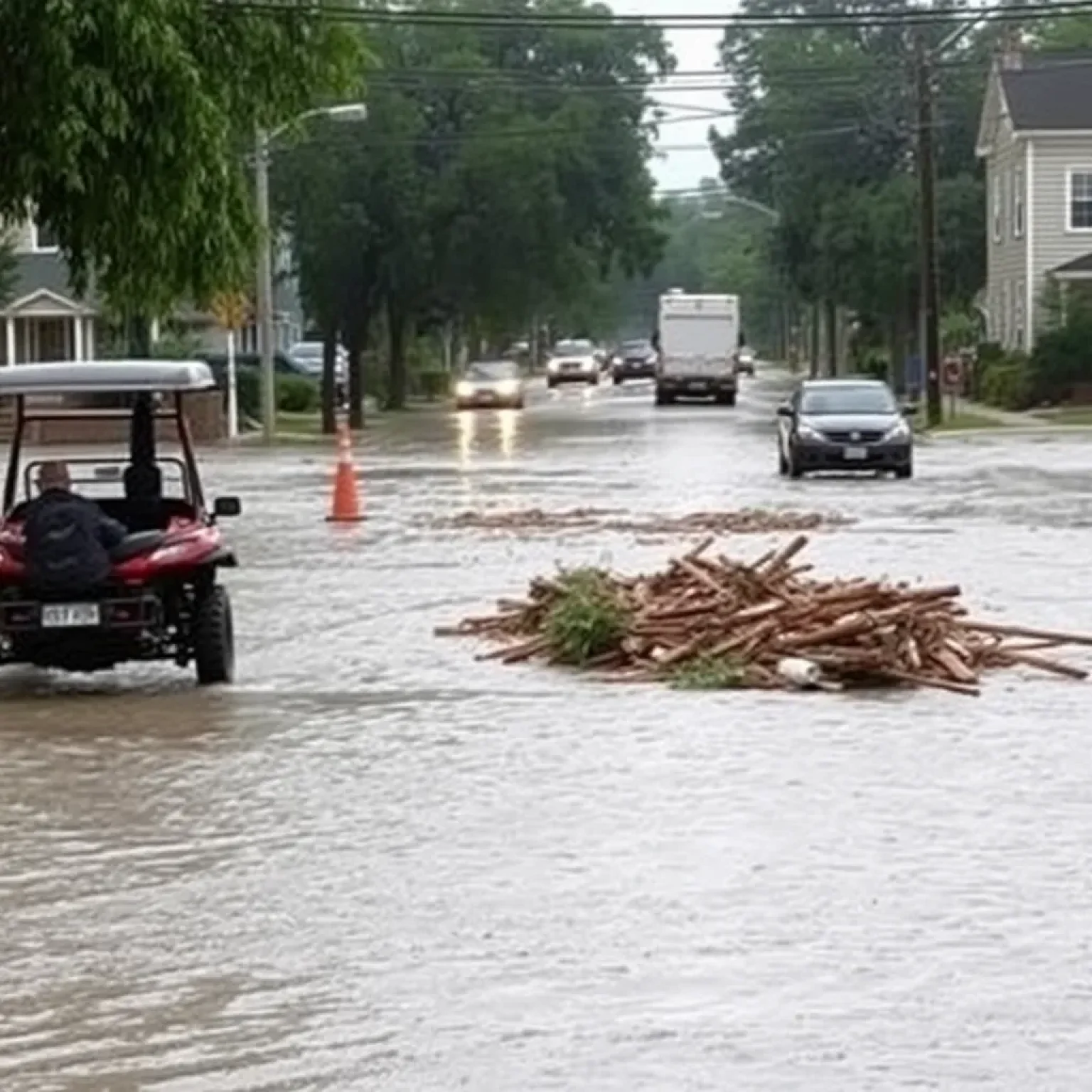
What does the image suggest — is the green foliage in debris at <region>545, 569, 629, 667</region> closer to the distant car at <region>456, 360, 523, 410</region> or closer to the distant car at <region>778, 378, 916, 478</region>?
the distant car at <region>778, 378, 916, 478</region>

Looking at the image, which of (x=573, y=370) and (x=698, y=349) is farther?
(x=573, y=370)

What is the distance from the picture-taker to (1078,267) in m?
76.8

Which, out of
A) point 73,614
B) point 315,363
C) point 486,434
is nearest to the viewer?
point 73,614

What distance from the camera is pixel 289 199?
75.3 meters

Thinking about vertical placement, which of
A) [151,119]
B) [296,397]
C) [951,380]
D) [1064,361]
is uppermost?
[151,119]

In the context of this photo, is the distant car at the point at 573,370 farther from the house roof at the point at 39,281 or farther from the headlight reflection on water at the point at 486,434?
the house roof at the point at 39,281

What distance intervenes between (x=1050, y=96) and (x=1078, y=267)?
640cm

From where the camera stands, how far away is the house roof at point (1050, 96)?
78500 millimetres

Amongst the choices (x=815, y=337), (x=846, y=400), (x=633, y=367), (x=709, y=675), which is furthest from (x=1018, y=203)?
(x=709, y=675)

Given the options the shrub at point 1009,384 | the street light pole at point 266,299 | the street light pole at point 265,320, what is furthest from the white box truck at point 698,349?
the street light pole at point 265,320

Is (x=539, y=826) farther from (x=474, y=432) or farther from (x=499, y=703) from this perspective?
(x=474, y=432)

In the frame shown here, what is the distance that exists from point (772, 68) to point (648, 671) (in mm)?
92949

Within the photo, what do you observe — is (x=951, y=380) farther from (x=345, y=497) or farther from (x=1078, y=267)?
(x=345, y=497)

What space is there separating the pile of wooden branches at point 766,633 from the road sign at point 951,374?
5097 centimetres
